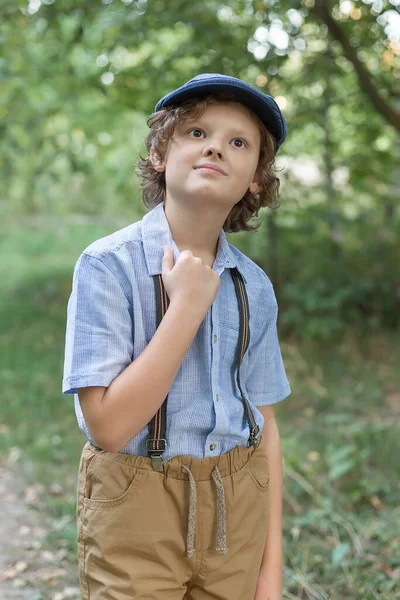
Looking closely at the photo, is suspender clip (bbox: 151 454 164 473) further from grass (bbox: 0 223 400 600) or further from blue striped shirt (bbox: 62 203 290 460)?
grass (bbox: 0 223 400 600)

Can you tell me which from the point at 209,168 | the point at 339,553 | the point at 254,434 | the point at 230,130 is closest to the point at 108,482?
the point at 254,434

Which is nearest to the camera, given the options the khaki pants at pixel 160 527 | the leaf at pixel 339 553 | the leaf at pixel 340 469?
the khaki pants at pixel 160 527

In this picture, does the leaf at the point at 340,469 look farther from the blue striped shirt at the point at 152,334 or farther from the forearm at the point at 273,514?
the blue striped shirt at the point at 152,334

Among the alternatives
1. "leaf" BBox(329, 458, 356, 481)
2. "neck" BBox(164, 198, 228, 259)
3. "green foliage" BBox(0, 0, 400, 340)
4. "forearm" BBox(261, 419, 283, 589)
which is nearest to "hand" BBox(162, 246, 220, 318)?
"neck" BBox(164, 198, 228, 259)

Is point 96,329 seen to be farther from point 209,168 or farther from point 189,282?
point 209,168

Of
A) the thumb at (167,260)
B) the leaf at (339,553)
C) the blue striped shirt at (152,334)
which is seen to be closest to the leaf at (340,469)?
the leaf at (339,553)

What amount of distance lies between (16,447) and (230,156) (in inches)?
126

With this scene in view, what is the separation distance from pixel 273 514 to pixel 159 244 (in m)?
0.71

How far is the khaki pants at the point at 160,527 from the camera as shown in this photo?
4.62 ft

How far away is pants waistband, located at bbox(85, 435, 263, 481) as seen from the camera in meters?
1.43

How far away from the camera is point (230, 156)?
1500mm

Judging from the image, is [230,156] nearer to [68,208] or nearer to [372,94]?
[372,94]

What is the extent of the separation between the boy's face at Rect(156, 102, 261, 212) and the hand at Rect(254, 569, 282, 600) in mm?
853

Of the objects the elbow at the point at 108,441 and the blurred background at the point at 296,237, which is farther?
the blurred background at the point at 296,237
